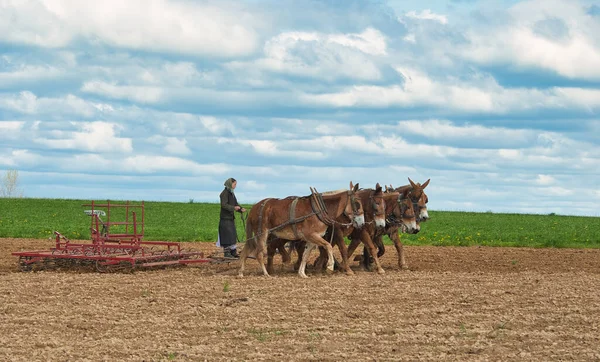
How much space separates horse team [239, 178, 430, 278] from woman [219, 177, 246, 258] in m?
1.63

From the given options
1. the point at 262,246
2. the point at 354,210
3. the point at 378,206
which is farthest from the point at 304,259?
the point at 378,206

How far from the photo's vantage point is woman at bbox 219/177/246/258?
61.7 feet

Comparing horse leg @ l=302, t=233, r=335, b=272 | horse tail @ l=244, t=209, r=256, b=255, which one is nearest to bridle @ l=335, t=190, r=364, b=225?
horse leg @ l=302, t=233, r=335, b=272

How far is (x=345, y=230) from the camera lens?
17156 mm

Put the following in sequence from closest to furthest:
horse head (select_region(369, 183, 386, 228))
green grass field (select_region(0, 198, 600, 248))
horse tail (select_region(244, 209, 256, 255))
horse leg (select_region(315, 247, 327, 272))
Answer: horse head (select_region(369, 183, 386, 228))
horse tail (select_region(244, 209, 256, 255))
horse leg (select_region(315, 247, 327, 272))
green grass field (select_region(0, 198, 600, 248))

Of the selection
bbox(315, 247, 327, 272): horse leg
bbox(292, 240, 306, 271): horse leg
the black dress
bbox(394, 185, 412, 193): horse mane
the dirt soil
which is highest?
bbox(394, 185, 412, 193): horse mane

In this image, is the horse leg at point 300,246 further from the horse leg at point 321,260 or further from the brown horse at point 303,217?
the brown horse at point 303,217

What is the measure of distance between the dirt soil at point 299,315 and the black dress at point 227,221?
3.37ft

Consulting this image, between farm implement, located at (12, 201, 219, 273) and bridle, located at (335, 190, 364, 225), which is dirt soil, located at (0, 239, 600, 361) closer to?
farm implement, located at (12, 201, 219, 273)

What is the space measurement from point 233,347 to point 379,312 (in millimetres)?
3003

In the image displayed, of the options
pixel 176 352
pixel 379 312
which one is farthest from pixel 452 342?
pixel 176 352

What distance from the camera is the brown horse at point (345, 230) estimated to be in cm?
1698

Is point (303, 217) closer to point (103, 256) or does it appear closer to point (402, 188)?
point (402, 188)

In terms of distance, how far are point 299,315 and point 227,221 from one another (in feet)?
23.9
